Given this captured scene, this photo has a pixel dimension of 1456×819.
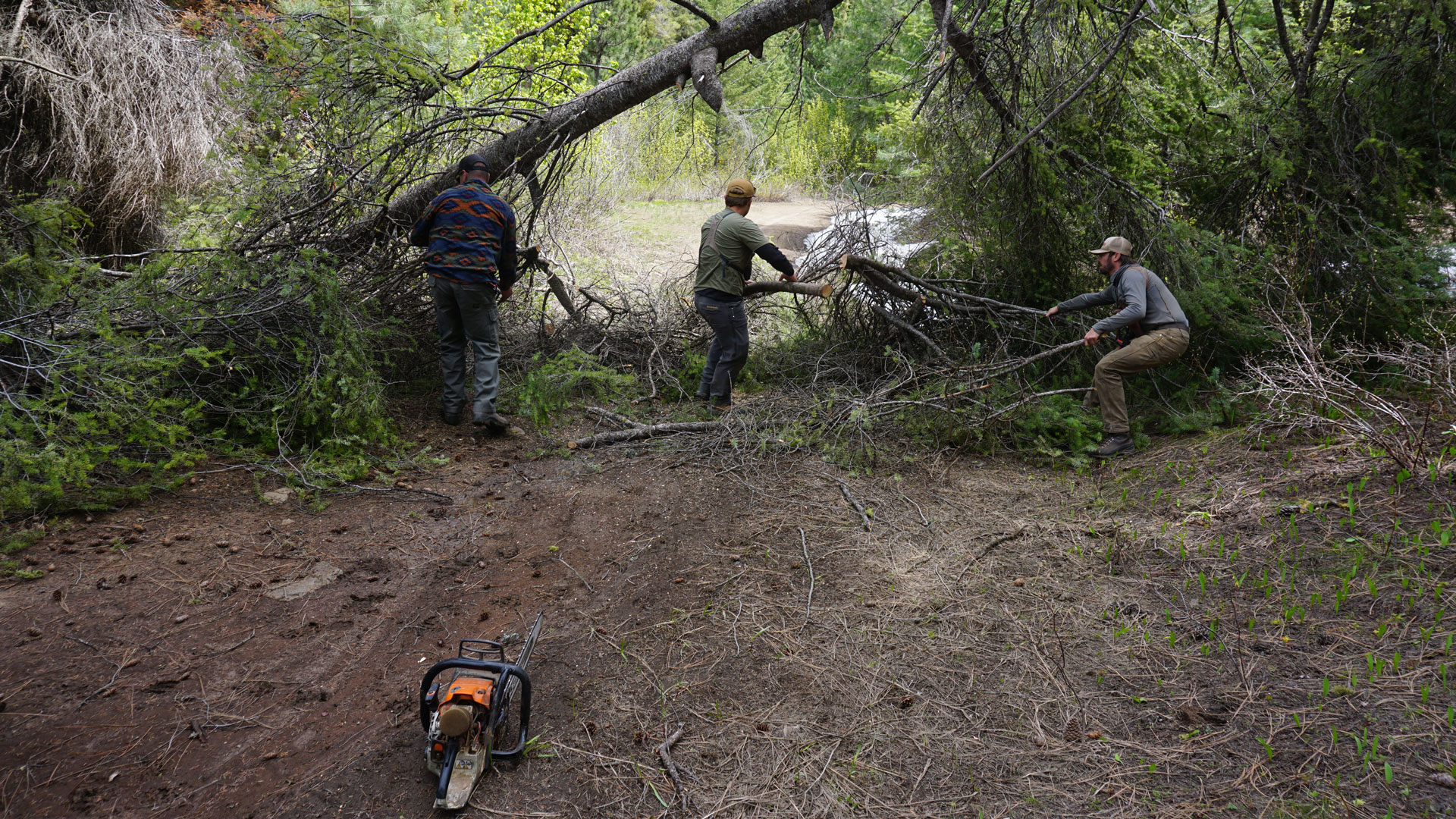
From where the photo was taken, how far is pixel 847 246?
7020 millimetres

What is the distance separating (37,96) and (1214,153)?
10130 millimetres

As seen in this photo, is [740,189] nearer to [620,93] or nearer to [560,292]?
[620,93]

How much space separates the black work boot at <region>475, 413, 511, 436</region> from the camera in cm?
588

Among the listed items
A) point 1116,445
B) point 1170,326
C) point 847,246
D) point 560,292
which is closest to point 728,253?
point 847,246

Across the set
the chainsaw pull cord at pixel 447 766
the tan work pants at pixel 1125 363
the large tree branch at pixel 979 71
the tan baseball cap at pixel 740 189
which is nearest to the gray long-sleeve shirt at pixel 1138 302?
the tan work pants at pixel 1125 363

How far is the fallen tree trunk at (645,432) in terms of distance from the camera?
19.1 ft

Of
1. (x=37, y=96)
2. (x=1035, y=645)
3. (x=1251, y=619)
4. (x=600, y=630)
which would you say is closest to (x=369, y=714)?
(x=600, y=630)

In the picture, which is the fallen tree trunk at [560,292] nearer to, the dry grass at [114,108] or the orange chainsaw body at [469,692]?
→ the dry grass at [114,108]

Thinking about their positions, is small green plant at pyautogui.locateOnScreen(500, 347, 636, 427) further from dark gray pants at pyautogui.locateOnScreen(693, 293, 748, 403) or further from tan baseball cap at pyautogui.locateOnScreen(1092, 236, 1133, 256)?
tan baseball cap at pyautogui.locateOnScreen(1092, 236, 1133, 256)

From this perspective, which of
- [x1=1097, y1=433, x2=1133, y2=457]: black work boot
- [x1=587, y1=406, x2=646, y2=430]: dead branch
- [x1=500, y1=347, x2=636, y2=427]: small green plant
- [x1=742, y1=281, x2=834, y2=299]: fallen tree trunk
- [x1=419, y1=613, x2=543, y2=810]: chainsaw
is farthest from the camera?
[x1=500, y1=347, x2=636, y2=427]: small green plant

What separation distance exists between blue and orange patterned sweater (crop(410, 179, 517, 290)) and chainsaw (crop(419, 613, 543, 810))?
3.72 metres

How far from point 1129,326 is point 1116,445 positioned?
95 centimetres

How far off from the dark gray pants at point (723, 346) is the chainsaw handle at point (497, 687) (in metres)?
4.05

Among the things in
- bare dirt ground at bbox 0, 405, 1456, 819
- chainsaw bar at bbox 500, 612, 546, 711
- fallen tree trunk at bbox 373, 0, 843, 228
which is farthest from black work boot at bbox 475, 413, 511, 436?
chainsaw bar at bbox 500, 612, 546, 711
